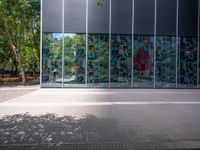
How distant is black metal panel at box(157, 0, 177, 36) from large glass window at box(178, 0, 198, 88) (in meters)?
0.67

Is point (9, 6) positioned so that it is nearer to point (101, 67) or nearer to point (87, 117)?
point (101, 67)

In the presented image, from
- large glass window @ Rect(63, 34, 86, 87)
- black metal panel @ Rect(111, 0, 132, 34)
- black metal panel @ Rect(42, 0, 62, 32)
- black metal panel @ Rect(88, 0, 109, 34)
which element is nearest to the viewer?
black metal panel @ Rect(42, 0, 62, 32)

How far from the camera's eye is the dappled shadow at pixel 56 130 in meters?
6.92

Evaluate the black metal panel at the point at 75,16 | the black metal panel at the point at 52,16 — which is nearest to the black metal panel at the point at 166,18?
the black metal panel at the point at 75,16

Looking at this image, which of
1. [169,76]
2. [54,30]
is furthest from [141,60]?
[54,30]

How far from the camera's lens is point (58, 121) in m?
9.17

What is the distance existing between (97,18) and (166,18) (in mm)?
6254

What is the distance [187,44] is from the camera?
82.0 feet

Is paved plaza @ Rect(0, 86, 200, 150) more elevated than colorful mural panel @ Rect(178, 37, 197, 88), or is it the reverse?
colorful mural panel @ Rect(178, 37, 197, 88)

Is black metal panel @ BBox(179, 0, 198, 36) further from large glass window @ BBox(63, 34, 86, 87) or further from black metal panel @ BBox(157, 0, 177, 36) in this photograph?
large glass window @ BBox(63, 34, 86, 87)

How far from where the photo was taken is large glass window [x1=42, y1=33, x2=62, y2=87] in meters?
23.8

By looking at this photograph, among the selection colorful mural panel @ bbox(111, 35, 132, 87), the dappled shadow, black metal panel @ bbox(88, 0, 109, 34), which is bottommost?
the dappled shadow

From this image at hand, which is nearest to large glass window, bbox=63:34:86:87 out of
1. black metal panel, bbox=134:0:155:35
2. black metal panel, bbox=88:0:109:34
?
black metal panel, bbox=88:0:109:34

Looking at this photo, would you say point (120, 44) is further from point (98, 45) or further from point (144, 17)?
point (144, 17)
